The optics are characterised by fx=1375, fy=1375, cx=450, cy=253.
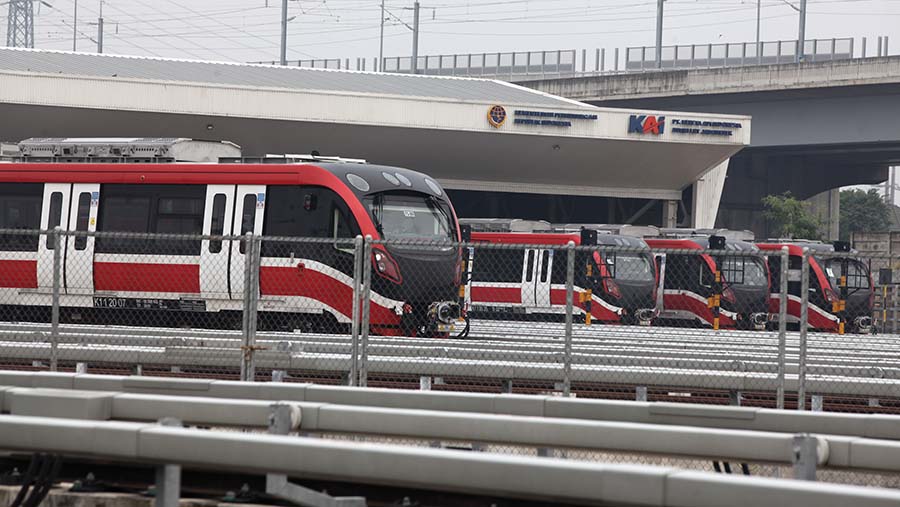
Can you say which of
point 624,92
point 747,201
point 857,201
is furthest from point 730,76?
point 857,201

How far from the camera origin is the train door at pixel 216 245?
20141 millimetres

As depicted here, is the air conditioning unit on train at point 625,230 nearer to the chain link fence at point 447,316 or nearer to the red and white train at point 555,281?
the chain link fence at point 447,316

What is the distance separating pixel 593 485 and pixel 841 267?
1262 inches

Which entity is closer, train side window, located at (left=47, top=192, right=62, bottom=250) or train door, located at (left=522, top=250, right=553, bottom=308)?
train side window, located at (left=47, top=192, right=62, bottom=250)

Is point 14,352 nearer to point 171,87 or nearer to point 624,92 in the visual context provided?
point 171,87

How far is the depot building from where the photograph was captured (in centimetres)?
4291

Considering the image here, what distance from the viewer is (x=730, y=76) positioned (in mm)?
56406

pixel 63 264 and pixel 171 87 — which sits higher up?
pixel 171 87

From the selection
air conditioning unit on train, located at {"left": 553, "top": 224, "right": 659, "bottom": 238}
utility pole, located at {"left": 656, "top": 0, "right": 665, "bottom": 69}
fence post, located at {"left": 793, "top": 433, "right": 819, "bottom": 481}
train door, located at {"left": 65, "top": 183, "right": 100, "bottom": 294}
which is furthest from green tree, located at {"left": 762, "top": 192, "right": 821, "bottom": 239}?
fence post, located at {"left": 793, "top": 433, "right": 819, "bottom": 481}

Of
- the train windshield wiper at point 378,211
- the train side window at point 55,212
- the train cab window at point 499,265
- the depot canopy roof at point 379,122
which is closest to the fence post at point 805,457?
the train windshield wiper at point 378,211

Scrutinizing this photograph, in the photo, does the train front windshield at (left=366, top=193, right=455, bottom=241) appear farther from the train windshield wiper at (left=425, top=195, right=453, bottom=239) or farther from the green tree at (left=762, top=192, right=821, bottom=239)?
the green tree at (left=762, top=192, right=821, bottom=239)

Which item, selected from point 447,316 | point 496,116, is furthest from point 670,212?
point 447,316

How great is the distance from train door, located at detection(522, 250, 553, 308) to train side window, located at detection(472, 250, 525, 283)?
193mm

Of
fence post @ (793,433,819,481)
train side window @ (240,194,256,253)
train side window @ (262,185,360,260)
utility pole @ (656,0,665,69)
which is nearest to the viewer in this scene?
fence post @ (793,433,819,481)
